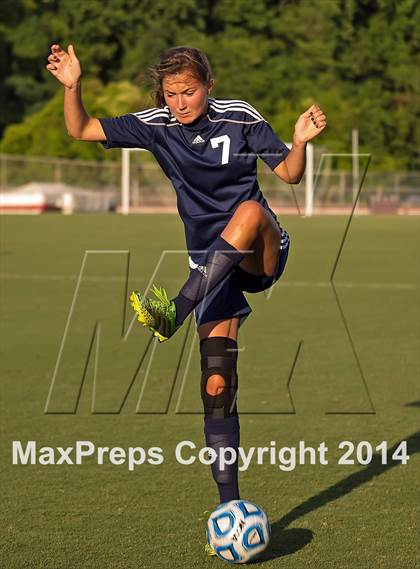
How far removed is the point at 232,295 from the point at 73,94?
1.15 m

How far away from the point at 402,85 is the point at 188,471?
6266 cm

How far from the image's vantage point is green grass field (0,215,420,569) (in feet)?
17.5

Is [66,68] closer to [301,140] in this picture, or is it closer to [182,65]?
[182,65]

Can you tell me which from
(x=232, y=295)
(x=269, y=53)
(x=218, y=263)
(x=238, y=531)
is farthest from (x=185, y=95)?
(x=269, y=53)

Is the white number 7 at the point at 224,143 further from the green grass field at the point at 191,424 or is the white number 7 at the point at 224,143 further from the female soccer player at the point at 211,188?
the green grass field at the point at 191,424

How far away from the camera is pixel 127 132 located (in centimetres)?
574

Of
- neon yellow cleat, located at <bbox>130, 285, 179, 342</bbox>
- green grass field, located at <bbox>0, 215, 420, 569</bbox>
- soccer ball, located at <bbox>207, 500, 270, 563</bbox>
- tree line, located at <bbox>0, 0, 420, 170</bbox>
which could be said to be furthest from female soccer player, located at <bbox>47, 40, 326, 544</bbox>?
tree line, located at <bbox>0, 0, 420, 170</bbox>

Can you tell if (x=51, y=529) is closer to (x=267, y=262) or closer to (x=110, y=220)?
(x=267, y=262)

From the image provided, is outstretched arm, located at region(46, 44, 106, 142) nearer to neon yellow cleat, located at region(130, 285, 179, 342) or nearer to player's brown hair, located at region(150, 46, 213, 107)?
player's brown hair, located at region(150, 46, 213, 107)

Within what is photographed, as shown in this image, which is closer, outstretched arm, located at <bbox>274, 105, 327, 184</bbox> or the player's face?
outstretched arm, located at <bbox>274, 105, 327, 184</bbox>

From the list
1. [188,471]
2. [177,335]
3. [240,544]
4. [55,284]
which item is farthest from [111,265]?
[240,544]

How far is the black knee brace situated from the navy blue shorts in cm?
12

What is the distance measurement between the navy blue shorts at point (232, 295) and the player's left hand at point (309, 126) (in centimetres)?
61

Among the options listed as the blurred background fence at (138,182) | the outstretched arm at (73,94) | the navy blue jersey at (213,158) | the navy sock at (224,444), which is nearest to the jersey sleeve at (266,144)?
the navy blue jersey at (213,158)
